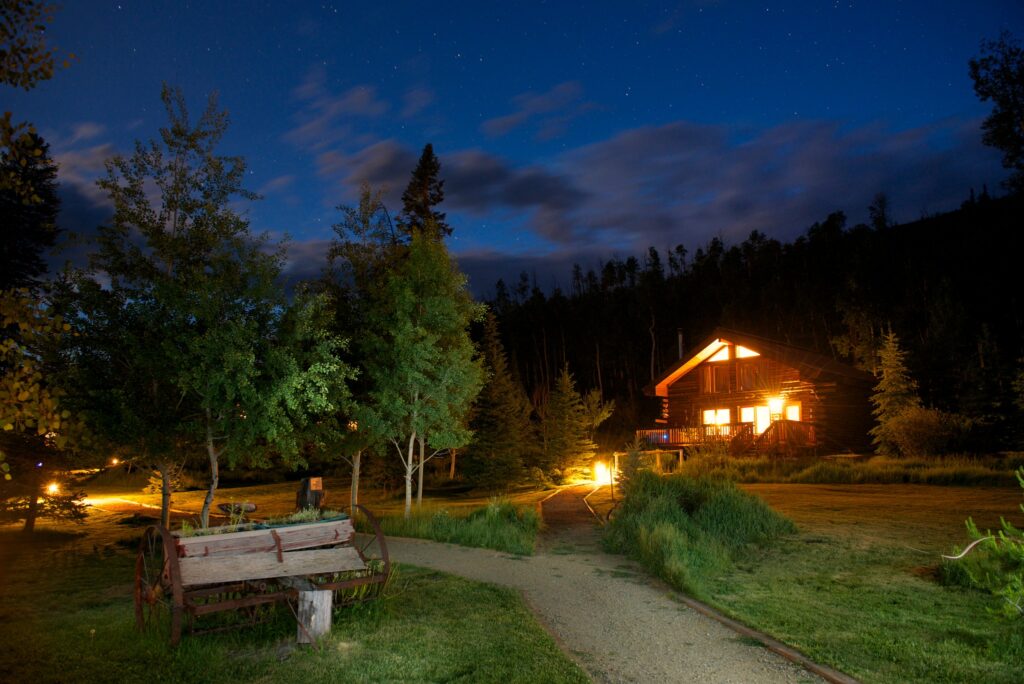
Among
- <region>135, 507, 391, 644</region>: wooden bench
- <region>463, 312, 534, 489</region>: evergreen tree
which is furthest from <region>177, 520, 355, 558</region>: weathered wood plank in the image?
<region>463, 312, 534, 489</region>: evergreen tree

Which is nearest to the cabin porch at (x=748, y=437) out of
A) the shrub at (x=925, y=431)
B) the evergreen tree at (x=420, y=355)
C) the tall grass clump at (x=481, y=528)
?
the shrub at (x=925, y=431)

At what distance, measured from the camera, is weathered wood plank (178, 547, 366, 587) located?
7.46 metres

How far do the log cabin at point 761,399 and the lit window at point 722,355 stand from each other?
55 millimetres

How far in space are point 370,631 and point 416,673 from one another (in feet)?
5.06

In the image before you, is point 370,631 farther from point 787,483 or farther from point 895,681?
point 787,483

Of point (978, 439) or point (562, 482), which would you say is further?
point (562, 482)

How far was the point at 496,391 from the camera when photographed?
28.9 meters

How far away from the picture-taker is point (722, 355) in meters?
36.0

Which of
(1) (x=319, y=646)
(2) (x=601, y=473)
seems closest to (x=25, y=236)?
(1) (x=319, y=646)

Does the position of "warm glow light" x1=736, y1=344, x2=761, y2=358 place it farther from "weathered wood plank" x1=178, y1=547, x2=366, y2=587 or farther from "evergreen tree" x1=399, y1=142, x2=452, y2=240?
"weathered wood plank" x1=178, y1=547, x2=366, y2=587

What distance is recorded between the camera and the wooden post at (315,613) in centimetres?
746

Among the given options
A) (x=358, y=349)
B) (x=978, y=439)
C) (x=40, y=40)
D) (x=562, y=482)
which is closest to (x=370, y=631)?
(x=40, y=40)

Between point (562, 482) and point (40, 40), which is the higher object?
point (40, 40)

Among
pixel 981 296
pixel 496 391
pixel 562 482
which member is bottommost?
pixel 562 482
